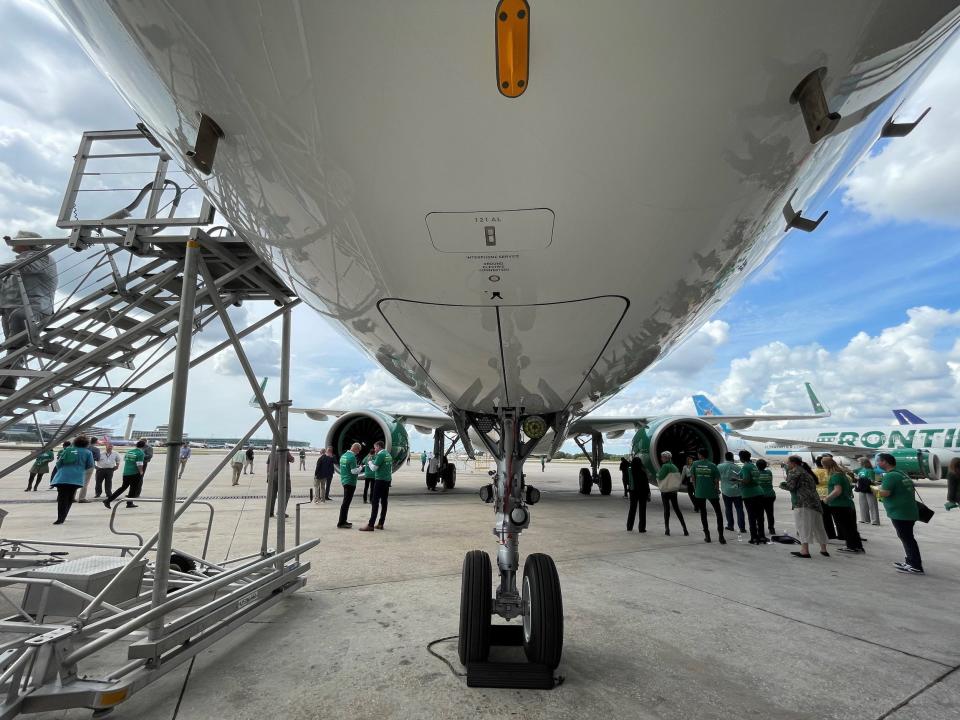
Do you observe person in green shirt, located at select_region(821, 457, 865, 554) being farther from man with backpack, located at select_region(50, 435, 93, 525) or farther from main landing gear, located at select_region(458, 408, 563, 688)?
man with backpack, located at select_region(50, 435, 93, 525)

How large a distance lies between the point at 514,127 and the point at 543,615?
2.71 meters

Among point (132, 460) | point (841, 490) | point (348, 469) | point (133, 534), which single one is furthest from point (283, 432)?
point (132, 460)

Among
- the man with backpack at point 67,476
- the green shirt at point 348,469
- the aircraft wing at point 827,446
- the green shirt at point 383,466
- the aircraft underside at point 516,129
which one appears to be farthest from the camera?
the aircraft wing at point 827,446

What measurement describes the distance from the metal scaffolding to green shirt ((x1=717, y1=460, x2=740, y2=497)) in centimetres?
689

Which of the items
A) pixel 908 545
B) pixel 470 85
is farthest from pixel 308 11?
pixel 908 545

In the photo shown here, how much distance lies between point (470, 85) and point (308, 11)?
1.25 ft

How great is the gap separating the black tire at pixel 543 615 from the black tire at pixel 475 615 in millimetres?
267

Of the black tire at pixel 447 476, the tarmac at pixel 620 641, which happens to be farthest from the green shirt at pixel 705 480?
the black tire at pixel 447 476

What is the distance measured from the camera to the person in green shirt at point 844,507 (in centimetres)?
696

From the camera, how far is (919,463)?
20031 millimetres

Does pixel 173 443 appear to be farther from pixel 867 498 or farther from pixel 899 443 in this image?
pixel 899 443

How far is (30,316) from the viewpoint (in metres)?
4.61

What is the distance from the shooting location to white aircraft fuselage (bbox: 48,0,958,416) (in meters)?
1.07

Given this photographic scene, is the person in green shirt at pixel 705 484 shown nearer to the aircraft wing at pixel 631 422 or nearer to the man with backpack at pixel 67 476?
the aircraft wing at pixel 631 422
